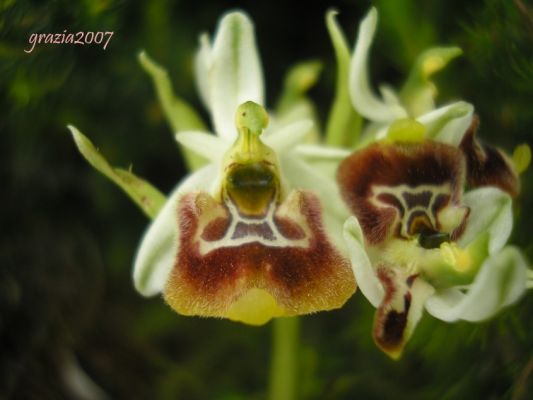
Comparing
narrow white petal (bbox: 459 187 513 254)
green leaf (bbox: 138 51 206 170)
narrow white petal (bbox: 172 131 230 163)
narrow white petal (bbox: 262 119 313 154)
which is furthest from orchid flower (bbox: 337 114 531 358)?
green leaf (bbox: 138 51 206 170)

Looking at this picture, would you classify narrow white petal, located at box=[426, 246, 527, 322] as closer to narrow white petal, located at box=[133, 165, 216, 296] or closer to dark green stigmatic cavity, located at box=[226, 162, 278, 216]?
dark green stigmatic cavity, located at box=[226, 162, 278, 216]

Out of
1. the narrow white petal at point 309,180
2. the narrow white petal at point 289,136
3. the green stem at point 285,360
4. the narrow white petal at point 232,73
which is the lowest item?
the green stem at point 285,360

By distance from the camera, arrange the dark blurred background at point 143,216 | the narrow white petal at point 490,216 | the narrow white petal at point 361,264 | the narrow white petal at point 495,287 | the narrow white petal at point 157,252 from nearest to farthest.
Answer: the narrow white petal at point 495,287, the narrow white petal at point 361,264, the narrow white petal at point 490,216, the narrow white petal at point 157,252, the dark blurred background at point 143,216

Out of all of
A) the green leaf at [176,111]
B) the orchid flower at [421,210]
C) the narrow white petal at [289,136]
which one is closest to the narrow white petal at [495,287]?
the orchid flower at [421,210]

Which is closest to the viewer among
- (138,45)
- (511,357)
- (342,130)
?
(511,357)

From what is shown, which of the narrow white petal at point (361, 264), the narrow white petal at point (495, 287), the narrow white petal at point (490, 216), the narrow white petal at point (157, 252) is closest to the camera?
the narrow white petal at point (495, 287)

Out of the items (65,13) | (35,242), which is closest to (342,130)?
(65,13)

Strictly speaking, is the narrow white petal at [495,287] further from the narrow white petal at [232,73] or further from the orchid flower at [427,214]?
the narrow white petal at [232,73]

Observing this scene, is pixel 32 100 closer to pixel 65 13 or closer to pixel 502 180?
pixel 65 13
